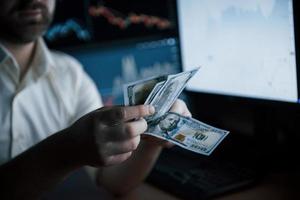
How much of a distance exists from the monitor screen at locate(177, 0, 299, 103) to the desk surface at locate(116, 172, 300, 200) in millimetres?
180

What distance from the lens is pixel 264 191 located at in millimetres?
1007

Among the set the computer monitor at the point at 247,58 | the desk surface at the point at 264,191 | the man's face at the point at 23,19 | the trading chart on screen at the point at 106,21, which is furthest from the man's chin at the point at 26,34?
the desk surface at the point at 264,191

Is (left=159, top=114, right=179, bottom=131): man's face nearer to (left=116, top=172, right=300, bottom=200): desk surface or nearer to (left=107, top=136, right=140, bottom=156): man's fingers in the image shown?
(left=107, top=136, right=140, bottom=156): man's fingers

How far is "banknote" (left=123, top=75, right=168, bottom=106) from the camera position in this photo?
79cm

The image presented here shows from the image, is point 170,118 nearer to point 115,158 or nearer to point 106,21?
point 115,158

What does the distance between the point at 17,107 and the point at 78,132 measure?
0.50 meters

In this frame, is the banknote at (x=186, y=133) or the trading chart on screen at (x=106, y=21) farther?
the trading chart on screen at (x=106, y=21)

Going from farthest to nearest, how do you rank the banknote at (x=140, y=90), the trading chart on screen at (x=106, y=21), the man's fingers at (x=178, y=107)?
the trading chart on screen at (x=106, y=21)
the man's fingers at (x=178, y=107)
the banknote at (x=140, y=90)

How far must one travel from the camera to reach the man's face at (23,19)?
1.22 meters

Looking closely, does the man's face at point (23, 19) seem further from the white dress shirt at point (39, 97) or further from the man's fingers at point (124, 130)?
the man's fingers at point (124, 130)

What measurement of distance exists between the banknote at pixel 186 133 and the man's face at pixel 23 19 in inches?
21.3

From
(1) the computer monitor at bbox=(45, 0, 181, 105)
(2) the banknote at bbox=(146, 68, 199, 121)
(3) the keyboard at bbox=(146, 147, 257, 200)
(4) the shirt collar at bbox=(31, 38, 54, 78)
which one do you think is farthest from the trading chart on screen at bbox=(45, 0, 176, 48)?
(2) the banknote at bbox=(146, 68, 199, 121)

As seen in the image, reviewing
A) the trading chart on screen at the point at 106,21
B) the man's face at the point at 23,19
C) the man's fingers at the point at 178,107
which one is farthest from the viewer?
the trading chart on screen at the point at 106,21

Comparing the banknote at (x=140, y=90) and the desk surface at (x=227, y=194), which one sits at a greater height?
the banknote at (x=140, y=90)
